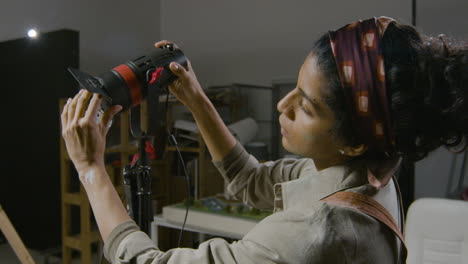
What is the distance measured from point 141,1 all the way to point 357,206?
434 centimetres

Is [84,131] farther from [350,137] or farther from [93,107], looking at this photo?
[350,137]

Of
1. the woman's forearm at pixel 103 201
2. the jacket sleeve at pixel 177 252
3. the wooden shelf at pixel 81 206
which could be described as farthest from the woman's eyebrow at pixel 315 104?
the wooden shelf at pixel 81 206

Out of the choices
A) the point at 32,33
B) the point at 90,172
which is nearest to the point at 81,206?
the point at 32,33

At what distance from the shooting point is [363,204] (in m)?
0.61

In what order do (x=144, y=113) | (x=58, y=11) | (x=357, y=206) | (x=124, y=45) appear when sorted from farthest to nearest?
(x=124, y=45), (x=58, y=11), (x=144, y=113), (x=357, y=206)

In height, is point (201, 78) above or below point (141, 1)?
below

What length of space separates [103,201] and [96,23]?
11.5 ft

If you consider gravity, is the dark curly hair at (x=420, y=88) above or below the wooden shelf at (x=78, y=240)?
above

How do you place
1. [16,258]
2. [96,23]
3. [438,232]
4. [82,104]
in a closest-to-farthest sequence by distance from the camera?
1. [82,104]
2. [438,232]
3. [16,258]
4. [96,23]

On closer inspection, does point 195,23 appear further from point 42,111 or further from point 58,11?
point 42,111

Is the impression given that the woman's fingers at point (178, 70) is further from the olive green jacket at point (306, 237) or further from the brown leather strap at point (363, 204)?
the brown leather strap at point (363, 204)

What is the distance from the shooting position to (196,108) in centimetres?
107

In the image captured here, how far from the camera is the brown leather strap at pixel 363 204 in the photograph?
1.98ft

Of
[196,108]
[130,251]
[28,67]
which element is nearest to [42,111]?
[28,67]
